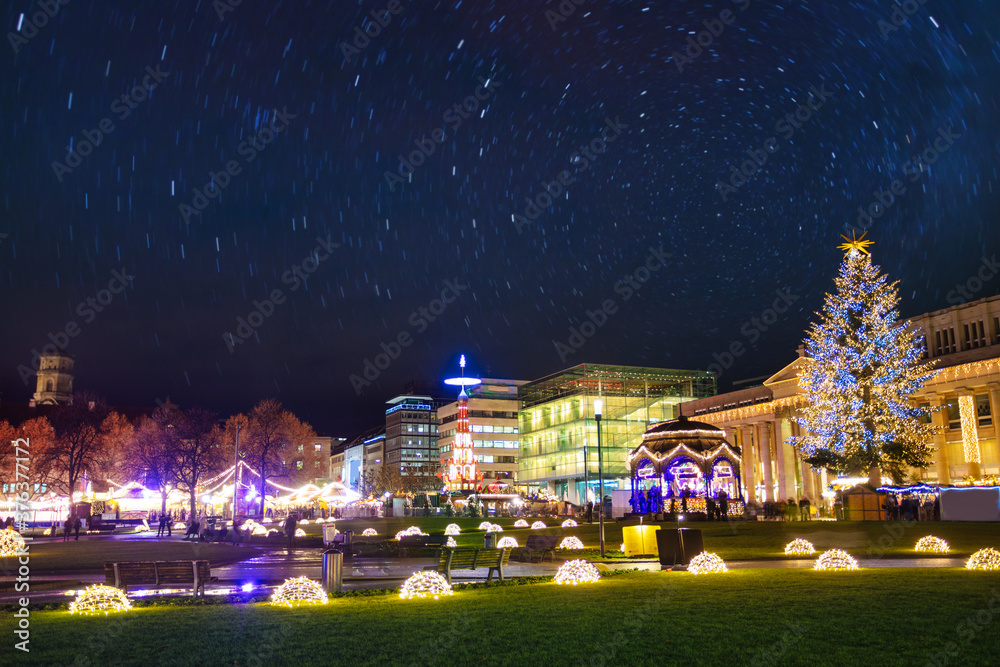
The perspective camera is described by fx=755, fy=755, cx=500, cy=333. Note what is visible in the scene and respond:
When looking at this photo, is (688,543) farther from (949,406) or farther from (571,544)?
(949,406)

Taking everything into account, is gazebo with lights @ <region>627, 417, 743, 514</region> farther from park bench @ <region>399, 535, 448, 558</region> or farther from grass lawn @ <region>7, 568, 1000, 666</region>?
grass lawn @ <region>7, 568, 1000, 666</region>

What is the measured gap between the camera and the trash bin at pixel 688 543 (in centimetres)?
1941

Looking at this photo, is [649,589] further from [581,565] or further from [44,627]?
[44,627]

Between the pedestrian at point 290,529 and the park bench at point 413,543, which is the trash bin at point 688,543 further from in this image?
the pedestrian at point 290,529

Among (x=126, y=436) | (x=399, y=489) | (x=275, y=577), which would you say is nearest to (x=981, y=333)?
(x=275, y=577)

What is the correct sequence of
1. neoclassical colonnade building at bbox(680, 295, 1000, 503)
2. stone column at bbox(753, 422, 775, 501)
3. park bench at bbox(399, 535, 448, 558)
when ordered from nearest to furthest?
park bench at bbox(399, 535, 448, 558), neoclassical colonnade building at bbox(680, 295, 1000, 503), stone column at bbox(753, 422, 775, 501)

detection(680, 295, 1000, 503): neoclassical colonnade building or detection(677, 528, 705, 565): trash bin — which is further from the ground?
detection(680, 295, 1000, 503): neoclassical colonnade building

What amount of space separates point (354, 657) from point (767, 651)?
4.56 m

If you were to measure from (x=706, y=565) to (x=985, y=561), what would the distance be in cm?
588

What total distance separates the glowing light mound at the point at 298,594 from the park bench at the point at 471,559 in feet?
12.5

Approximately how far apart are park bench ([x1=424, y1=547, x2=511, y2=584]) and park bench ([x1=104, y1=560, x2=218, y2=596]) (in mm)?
4970

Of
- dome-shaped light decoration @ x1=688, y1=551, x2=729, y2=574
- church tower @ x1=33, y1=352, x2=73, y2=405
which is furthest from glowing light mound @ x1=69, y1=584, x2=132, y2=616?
church tower @ x1=33, y1=352, x2=73, y2=405

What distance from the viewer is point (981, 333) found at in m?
56.1

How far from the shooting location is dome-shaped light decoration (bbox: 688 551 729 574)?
1730 cm
